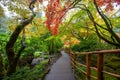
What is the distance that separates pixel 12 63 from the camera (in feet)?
30.9

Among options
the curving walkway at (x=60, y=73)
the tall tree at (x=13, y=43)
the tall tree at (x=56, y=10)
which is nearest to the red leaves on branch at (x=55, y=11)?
the tall tree at (x=56, y=10)

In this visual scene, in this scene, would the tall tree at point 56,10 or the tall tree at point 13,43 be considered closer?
the tall tree at point 13,43

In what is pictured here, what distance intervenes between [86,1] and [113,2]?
3.02 meters

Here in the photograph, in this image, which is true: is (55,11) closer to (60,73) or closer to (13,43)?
(13,43)

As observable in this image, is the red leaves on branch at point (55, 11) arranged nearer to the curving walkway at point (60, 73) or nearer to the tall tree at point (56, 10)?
the tall tree at point (56, 10)

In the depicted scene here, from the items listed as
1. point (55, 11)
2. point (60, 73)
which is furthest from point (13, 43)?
point (60, 73)

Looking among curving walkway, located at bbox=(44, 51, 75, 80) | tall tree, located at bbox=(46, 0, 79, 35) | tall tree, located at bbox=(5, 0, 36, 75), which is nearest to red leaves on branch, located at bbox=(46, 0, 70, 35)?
tall tree, located at bbox=(46, 0, 79, 35)

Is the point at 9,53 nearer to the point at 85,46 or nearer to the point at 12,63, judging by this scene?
the point at 12,63

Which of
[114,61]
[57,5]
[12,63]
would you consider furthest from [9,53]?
[114,61]

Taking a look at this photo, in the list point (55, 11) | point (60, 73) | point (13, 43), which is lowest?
point (60, 73)

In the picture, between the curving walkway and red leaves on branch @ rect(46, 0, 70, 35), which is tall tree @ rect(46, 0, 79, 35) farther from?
the curving walkway

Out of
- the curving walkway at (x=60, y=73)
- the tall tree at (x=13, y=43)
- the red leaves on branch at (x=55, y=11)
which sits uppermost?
the red leaves on branch at (x=55, y=11)

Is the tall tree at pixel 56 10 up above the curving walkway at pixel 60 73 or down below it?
above

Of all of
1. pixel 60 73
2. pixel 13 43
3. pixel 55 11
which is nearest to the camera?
pixel 13 43
